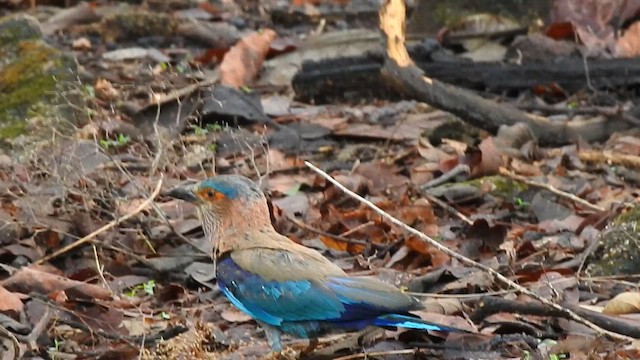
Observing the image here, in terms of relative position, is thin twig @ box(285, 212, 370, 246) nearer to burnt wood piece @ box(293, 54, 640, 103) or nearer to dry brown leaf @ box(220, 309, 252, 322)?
dry brown leaf @ box(220, 309, 252, 322)

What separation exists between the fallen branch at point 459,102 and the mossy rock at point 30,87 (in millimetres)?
2064

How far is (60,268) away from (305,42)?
232 inches

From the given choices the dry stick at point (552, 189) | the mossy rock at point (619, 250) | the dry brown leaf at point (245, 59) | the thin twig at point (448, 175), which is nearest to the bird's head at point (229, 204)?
the mossy rock at point (619, 250)

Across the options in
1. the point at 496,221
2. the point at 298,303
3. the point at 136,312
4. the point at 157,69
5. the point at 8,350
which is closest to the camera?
the point at 298,303

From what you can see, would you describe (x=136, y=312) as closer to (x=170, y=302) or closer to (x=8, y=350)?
(x=170, y=302)

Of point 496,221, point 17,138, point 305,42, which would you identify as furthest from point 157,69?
point 496,221

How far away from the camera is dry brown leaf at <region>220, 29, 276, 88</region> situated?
10.5 meters

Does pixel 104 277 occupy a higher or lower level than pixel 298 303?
lower

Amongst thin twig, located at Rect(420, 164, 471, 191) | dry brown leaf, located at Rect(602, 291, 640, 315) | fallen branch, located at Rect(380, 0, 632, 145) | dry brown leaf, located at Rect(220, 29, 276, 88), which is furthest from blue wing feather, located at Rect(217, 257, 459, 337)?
dry brown leaf, located at Rect(220, 29, 276, 88)

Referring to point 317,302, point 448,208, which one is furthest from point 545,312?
point 448,208

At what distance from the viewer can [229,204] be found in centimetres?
514

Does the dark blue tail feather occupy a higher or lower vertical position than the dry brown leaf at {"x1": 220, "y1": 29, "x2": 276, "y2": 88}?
higher

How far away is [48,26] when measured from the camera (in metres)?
12.8

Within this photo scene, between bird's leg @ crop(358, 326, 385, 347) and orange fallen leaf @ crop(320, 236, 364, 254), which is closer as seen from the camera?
bird's leg @ crop(358, 326, 385, 347)
